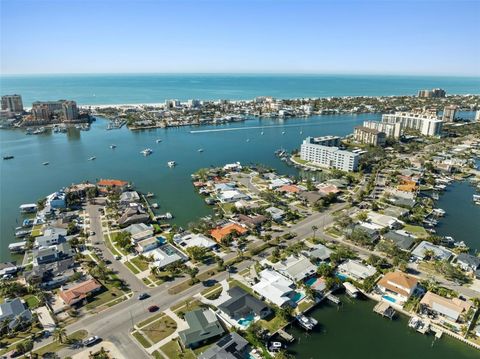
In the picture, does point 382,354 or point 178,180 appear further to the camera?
point 178,180

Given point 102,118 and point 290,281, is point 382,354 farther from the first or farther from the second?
point 102,118

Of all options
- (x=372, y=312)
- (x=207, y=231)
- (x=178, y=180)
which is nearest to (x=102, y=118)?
(x=178, y=180)

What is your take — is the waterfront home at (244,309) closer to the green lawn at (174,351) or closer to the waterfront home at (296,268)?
the green lawn at (174,351)

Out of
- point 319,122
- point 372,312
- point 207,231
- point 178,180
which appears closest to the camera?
point 372,312

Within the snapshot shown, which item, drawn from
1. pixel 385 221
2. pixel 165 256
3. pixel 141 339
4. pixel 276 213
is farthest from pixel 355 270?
pixel 141 339

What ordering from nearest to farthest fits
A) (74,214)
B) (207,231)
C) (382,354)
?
(382,354) < (207,231) < (74,214)
